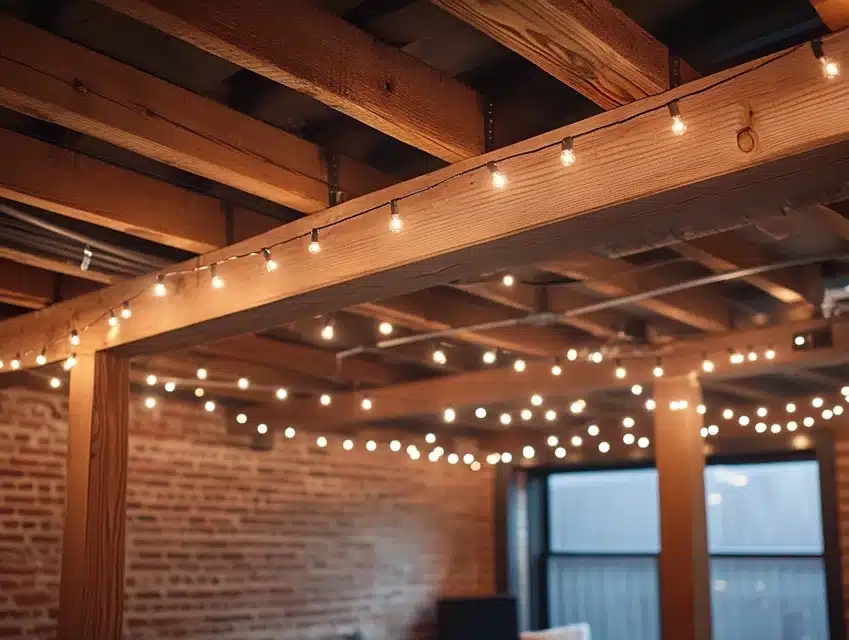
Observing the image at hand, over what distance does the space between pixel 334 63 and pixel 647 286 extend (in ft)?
8.08

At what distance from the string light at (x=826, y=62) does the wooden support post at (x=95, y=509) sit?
2.94m

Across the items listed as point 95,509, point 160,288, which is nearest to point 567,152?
point 160,288

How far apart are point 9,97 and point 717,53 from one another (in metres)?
1.90

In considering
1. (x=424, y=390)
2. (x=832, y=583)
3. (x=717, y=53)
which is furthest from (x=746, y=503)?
(x=717, y=53)

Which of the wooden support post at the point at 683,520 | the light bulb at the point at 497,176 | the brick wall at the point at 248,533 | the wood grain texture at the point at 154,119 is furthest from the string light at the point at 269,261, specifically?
the brick wall at the point at 248,533

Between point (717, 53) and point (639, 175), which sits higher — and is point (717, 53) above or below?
above

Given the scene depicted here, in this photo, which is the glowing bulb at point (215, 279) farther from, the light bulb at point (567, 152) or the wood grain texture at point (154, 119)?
the light bulb at point (567, 152)

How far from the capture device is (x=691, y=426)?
550cm

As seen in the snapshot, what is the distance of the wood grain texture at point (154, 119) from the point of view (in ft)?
8.58

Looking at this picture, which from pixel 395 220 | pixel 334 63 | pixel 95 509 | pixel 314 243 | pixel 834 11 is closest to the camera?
pixel 834 11

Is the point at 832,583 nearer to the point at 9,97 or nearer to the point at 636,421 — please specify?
the point at 636,421

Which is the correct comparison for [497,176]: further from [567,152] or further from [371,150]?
[371,150]

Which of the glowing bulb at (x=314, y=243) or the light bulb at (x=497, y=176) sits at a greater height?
the light bulb at (x=497, y=176)

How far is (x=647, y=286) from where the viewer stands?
4.63 meters
